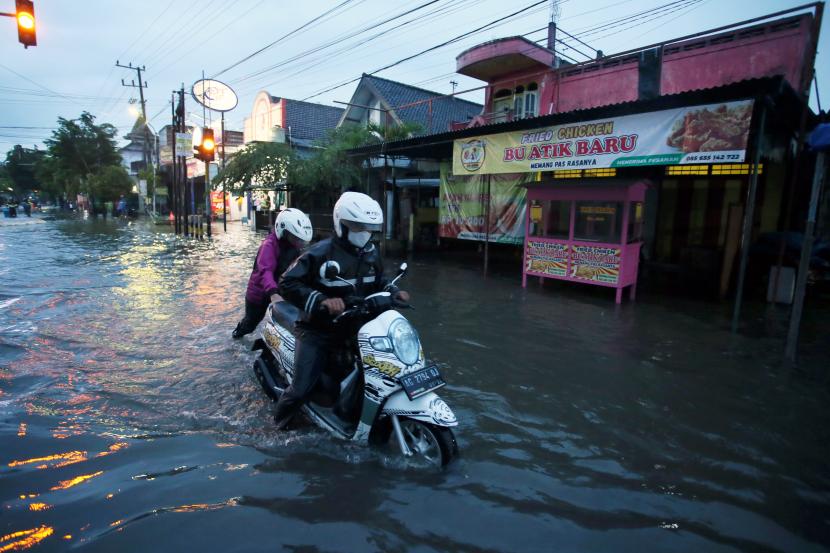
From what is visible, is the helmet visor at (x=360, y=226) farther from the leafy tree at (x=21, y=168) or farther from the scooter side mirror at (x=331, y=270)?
the leafy tree at (x=21, y=168)

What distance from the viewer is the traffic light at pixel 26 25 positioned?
10.8 metres

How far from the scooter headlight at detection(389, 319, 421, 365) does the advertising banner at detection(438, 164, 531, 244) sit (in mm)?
8812

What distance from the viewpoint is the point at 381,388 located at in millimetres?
3055

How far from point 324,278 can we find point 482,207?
1051 centimetres

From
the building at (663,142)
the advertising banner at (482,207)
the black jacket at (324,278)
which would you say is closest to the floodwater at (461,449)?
the black jacket at (324,278)

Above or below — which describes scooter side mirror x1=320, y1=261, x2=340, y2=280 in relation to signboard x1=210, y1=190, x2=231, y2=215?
below

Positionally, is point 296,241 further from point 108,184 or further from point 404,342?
point 108,184

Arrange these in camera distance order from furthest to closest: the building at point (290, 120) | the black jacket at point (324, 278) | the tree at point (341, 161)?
the building at point (290, 120) < the tree at point (341, 161) < the black jacket at point (324, 278)

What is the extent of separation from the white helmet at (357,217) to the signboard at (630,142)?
6.44 metres

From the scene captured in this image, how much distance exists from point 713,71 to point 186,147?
18.6 m

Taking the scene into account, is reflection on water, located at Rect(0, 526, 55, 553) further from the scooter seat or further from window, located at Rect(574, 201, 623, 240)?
window, located at Rect(574, 201, 623, 240)

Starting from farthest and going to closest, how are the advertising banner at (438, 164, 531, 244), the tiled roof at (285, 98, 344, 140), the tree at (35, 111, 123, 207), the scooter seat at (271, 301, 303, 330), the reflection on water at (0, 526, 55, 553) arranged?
the tree at (35, 111, 123, 207) < the tiled roof at (285, 98, 344, 140) < the advertising banner at (438, 164, 531, 244) < the scooter seat at (271, 301, 303, 330) < the reflection on water at (0, 526, 55, 553)

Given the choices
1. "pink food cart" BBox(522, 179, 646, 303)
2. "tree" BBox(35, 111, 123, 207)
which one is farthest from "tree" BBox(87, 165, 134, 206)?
"pink food cart" BBox(522, 179, 646, 303)

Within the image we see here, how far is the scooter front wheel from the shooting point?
305 centimetres
